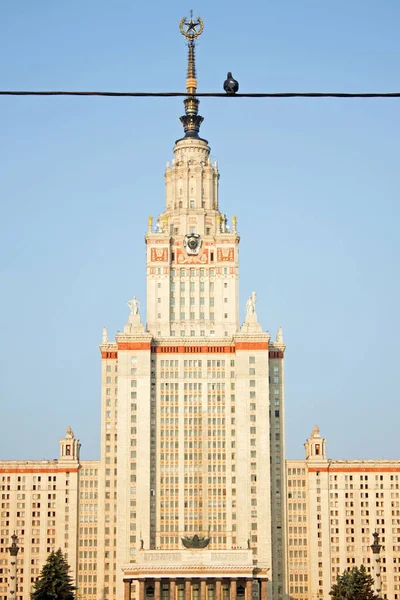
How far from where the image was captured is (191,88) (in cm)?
18462

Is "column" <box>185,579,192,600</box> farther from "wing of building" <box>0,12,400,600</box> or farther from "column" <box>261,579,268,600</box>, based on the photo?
"column" <box>261,579,268,600</box>

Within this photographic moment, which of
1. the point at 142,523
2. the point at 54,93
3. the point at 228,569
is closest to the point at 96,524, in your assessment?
the point at 142,523

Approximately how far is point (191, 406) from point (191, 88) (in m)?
52.3

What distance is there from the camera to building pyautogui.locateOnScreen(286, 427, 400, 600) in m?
182

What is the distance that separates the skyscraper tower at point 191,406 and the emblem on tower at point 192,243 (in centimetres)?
17

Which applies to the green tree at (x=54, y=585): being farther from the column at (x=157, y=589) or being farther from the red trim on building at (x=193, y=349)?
the red trim on building at (x=193, y=349)

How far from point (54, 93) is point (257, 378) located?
468 feet

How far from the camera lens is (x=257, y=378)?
180 metres

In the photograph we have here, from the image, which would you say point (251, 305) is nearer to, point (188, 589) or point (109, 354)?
point (109, 354)

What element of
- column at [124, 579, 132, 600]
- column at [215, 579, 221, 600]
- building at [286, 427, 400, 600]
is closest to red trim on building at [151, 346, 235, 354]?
building at [286, 427, 400, 600]

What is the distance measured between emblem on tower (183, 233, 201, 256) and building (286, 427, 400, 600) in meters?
37.5

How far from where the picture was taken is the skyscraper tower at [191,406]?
177m

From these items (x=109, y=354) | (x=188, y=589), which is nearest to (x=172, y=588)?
(x=188, y=589)

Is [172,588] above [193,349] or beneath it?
beneath
